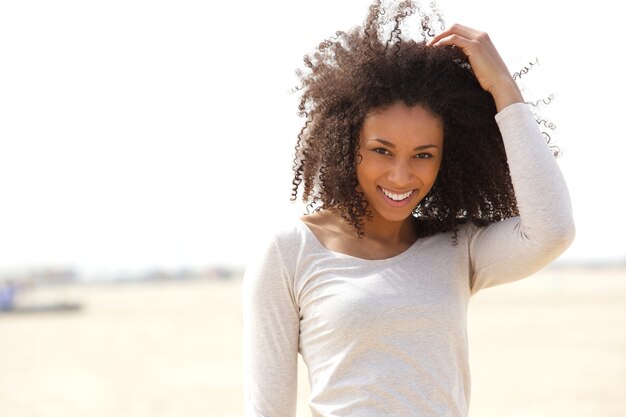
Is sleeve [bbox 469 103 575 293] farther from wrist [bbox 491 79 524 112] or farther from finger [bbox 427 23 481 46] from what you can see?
finger [bbox 427 23 481 46]

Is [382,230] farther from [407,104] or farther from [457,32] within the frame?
[457,32]

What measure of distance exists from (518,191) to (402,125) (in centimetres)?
35

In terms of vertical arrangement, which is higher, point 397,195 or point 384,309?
point 397,195

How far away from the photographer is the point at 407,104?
8.55ft

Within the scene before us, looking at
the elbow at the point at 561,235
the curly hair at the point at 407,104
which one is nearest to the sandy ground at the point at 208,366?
the curly hair at the point at 407,104

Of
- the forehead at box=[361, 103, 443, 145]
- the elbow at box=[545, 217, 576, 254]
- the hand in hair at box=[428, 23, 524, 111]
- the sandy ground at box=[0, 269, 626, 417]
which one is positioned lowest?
the sandy ground at box=[0, 269, 626, 417]

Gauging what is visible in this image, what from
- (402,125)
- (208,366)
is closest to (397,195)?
(402,125)

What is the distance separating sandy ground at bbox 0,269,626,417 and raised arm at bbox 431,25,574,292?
23.8 feet

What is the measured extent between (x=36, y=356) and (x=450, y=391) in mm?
15926

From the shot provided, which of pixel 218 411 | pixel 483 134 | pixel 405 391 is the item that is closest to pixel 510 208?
pixel 483 134

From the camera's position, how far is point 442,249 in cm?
268

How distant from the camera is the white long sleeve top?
2.46 metres

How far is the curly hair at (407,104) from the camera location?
2.66 meters

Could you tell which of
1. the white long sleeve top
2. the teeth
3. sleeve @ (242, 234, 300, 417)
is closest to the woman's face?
the teeth
